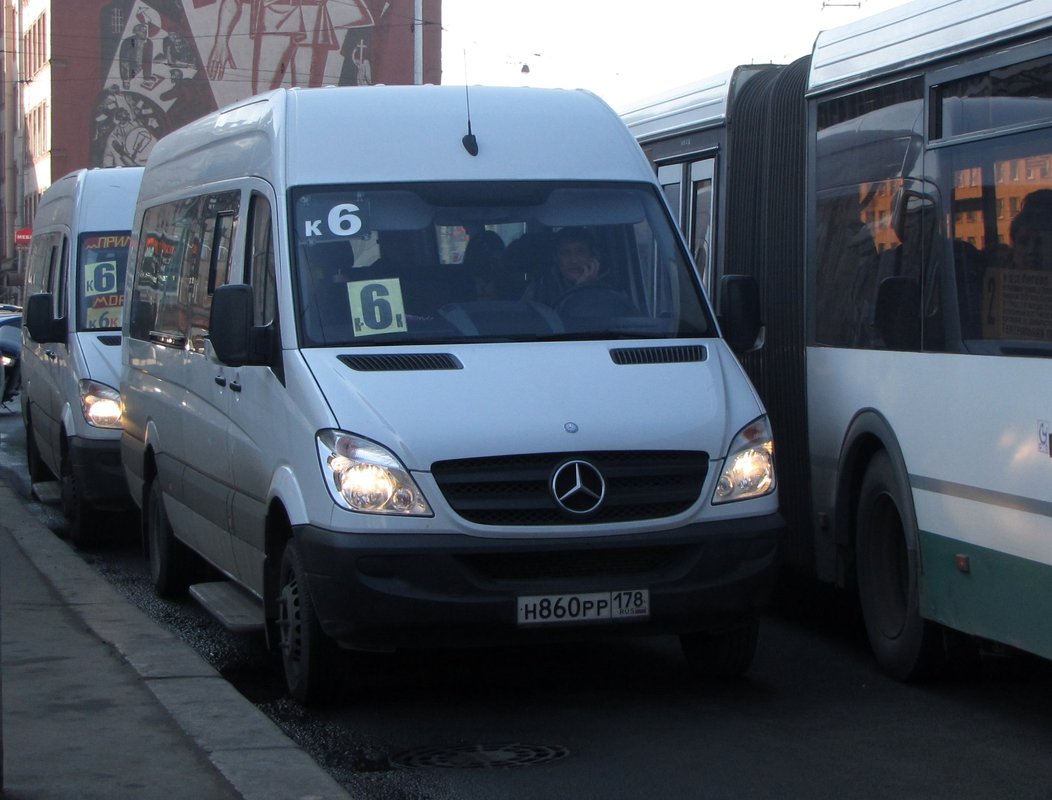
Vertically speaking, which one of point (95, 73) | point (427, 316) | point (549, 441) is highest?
point (95, 73)

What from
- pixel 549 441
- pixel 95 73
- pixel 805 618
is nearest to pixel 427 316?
pixel 549 441

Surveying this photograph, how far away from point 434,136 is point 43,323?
5.87 metres

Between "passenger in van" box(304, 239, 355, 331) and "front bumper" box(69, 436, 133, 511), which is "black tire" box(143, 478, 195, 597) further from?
"passenger in van" box(304, 239, 355, 331)

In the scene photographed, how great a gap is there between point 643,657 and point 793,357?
1.69m

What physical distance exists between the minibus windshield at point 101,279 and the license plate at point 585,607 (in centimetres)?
684

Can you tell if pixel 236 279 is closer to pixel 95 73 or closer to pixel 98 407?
pixel 98 407

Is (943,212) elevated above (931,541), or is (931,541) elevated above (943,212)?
(943,212)

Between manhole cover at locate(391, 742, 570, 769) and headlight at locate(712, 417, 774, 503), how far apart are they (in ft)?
3.81

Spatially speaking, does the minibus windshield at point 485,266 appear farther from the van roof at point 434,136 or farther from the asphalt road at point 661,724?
the asphalt road at point 661,724

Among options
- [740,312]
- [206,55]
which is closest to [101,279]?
[740,312]

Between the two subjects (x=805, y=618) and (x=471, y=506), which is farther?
(x=805, y=618)

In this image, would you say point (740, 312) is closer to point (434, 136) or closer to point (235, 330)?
point (434, 136)

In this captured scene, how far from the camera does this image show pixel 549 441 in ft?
21.4

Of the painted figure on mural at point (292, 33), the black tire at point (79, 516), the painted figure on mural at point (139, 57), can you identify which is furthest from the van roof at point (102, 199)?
the painted figure on mural at point (292, 33)
